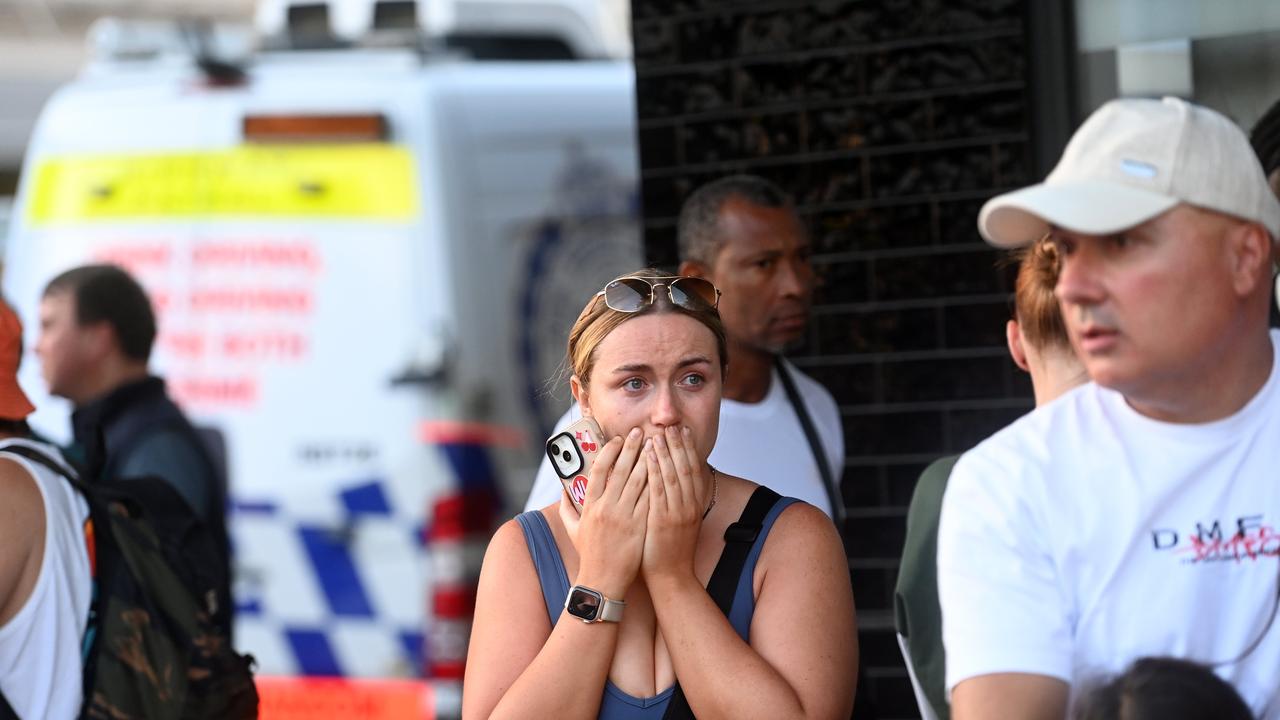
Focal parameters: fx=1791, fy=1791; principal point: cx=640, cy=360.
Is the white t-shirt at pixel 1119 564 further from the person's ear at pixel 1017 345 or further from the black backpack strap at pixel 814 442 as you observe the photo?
the black backpack strap at pixel 814 442

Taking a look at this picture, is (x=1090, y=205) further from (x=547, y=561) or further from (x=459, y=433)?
(x=459, y=433)

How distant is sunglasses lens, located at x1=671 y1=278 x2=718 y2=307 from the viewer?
274cm

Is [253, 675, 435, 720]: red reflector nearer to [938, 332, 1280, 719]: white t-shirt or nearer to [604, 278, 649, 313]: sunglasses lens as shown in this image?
[604, 278, 649, 313]: sunglasses lens

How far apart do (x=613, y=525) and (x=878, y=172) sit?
2.19 metres

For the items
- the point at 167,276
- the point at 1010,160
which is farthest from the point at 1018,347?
the point at 167,276

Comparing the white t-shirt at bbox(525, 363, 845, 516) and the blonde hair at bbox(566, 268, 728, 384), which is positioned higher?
the blonde hair at bbox(566, 268, 728, 384)

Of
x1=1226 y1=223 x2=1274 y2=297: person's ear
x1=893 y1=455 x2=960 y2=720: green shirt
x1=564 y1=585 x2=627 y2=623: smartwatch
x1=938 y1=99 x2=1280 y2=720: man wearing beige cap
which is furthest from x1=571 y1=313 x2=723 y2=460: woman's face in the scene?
x1=1226 y1=223 x2=1274 y2=297: person's ear

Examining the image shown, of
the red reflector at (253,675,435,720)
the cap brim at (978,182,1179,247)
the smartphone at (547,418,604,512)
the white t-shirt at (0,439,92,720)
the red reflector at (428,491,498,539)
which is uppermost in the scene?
the cap brim at (978,182,1179,247)

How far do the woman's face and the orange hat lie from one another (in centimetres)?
134

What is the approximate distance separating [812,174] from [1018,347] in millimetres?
1672

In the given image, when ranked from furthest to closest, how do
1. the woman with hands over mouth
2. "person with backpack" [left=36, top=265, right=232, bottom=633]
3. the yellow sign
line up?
the yellow sign → "person with backpack" [left=36, top=265, right=232, bottom=633] → the woman with hands over mouth

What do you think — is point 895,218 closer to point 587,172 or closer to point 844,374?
point 844,374

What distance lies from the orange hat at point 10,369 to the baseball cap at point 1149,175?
2.03m

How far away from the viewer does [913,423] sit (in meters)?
4.57
